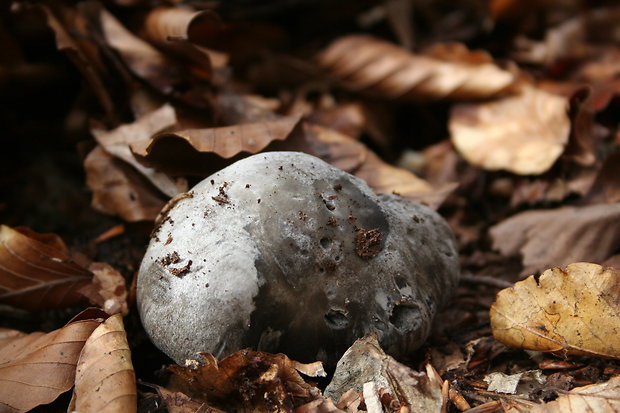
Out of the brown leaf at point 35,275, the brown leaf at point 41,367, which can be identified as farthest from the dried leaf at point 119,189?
the brown leaf at point 41,367

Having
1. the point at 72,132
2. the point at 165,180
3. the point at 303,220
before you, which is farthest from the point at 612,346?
the point at 72,132

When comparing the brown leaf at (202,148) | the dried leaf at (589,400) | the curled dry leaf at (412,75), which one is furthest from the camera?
the curled dry leaf at (412,75)

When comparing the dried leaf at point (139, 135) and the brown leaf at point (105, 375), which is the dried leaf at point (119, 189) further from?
the brown leaf at point (105, 375)

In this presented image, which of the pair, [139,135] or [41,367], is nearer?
[41,367]

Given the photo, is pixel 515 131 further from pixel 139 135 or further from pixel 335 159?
pixel 139 135

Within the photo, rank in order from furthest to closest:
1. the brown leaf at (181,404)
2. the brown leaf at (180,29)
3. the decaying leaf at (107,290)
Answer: the brown leaf at (180,29)
the decaying leaf at (107,290)
the brown leaf at (181,404)

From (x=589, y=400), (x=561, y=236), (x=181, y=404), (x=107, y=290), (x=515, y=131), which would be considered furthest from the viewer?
(x=515, y=131)

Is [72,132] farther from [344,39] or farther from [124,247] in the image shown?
[344,39]

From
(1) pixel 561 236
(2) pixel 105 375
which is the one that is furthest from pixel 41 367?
(1) pixel 561 236

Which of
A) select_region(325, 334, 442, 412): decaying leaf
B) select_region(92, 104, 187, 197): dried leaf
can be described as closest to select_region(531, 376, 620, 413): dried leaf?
select_region(325, 334, 442, 412): decaying leaf
